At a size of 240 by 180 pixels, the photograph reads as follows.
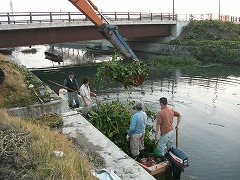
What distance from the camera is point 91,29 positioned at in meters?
31.5

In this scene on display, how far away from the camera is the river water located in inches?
344

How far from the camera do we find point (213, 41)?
34062 mm

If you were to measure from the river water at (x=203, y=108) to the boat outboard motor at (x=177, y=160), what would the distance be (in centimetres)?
58

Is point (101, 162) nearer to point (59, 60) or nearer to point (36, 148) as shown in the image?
point (36, 148)

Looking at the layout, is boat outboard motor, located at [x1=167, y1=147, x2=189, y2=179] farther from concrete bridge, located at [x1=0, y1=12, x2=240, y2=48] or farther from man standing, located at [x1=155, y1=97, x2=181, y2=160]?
concrete bridge, located at [x1=0, y1=12, x2=240, y2=48]

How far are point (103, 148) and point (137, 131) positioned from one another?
1136 millimetres

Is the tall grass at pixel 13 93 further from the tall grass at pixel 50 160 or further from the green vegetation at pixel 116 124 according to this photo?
the tall grass at pixel 50 160

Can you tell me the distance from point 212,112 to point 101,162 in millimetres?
8972

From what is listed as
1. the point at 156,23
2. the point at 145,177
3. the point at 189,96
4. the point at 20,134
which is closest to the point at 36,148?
the point at 20,134

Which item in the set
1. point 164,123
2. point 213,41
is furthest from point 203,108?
point 213,41

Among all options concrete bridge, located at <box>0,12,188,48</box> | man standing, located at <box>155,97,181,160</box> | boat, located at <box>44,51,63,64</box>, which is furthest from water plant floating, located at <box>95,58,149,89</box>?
boat, located at <box>44,51,63,64</box>

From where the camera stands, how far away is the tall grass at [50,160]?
15.8 ft

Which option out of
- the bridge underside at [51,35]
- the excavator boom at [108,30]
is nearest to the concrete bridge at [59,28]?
the bridge underside at [51,35]

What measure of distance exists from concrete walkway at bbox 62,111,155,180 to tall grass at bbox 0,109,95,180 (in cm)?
90
